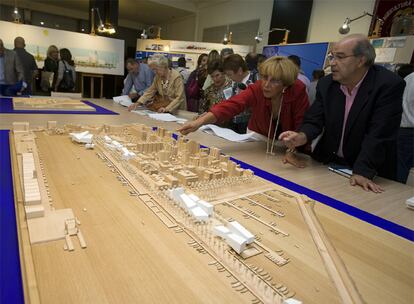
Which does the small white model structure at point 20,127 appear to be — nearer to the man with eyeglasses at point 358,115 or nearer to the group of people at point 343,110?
the group of people at point 343,110

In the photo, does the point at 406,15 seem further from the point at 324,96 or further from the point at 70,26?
the point at 70,26

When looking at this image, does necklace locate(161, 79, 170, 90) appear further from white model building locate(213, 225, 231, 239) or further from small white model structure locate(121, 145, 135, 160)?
white model building locate(213, 225, 231, 239)

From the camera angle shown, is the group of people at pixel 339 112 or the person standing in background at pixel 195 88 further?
the person standing in background at pixel 195 88

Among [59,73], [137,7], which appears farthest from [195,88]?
[137,7]

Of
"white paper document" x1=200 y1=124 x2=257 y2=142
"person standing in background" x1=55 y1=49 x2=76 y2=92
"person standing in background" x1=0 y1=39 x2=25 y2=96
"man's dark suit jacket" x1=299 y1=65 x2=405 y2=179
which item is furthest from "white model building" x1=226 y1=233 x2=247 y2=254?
"person standing in background" x1=55 y1=49 x2=76 y2=92

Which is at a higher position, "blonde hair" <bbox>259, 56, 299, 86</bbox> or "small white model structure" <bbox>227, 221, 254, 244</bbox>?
"blonde hair" <bbox>259, 56, 299, 86</bbox>

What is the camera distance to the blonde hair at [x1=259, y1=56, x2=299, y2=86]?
200 cm

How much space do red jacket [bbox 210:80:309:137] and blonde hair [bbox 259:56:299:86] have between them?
0.13 metres

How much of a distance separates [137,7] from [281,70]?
39.4 ft

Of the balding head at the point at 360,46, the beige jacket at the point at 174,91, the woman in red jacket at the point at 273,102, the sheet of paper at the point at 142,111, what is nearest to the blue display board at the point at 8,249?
the woman in red jacket at the point at 273,102

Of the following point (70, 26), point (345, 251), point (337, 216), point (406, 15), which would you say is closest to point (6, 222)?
point (345, 251)

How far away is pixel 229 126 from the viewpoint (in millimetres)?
3275

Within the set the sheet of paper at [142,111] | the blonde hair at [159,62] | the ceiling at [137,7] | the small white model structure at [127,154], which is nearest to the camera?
the small white model structure at [127,154]

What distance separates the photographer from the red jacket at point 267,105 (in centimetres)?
219
